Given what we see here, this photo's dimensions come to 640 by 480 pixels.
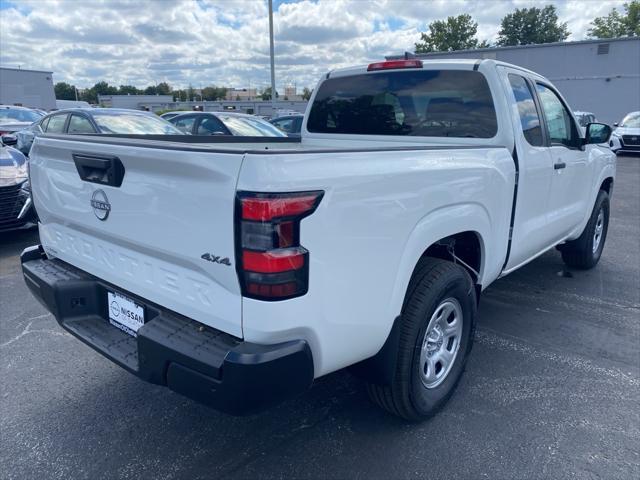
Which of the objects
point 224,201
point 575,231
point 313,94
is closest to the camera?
point 224,201

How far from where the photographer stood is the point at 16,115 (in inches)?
514

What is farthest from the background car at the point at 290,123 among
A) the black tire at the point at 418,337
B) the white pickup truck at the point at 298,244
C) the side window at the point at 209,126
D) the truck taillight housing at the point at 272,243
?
the truck taillight housing at the point at 272,243

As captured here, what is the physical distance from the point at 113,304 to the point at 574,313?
3817mm

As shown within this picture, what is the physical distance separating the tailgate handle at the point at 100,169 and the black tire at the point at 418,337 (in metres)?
1.49

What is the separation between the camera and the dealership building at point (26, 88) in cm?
3825

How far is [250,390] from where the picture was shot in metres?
1.80

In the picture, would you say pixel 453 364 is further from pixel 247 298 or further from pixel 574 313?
pixel 574 313

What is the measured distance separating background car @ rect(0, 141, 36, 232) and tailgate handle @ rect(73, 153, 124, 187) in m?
4.16

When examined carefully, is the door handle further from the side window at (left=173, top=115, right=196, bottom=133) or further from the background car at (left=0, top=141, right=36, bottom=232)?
the side window at (left=173, top=115, right=196, bottom=133)

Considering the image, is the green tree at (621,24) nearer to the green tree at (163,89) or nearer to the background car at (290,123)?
the background car at (290,123)

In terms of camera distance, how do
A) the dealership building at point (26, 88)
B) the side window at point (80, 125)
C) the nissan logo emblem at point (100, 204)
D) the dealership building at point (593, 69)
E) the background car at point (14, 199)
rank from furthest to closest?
the dealership building at point (26, 88), the dealership building at point (593, 69), the side window at point (80, 125), the background car at point (14, 199), the nissan logo emblem at point (100, 204)

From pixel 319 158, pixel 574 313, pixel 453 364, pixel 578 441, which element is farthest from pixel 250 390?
pixel 574 313

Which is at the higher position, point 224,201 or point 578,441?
point 224,201

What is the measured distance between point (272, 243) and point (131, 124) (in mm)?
7085
